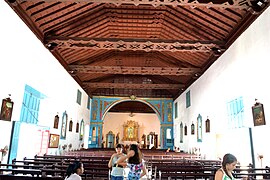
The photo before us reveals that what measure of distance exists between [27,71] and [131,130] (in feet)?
58.0

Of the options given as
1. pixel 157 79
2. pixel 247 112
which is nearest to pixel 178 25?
pixel 247 112

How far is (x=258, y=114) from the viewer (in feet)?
20.8

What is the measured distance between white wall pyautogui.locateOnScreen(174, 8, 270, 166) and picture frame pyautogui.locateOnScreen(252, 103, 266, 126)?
0.14 metres

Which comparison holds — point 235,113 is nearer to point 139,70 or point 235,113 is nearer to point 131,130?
point 139,70

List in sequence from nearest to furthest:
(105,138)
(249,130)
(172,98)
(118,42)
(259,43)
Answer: (259,43)
(249,130)
(118,42)
(172,98)
(105,138)

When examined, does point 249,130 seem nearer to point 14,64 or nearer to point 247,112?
point 247,112

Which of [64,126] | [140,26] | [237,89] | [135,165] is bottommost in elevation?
[135,165]

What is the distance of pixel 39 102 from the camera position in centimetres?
908

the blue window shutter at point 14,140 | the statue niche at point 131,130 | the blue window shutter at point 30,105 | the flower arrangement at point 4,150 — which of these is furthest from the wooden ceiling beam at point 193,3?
the statue niche at point 131,130

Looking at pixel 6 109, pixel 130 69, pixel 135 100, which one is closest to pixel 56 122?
pixel 6 109

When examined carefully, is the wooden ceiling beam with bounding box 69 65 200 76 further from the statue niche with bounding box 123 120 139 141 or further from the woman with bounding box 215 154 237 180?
the statue niche with bounding box 123 120 139 141

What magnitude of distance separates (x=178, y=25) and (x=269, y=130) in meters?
5.40

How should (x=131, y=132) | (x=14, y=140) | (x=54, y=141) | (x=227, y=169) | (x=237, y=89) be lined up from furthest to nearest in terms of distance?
1. (x=131, y=132)
2. (x=54, y=141)
3. (x=237, y=89)
4. (x=14, y=140)
5. (x=227, y=169)

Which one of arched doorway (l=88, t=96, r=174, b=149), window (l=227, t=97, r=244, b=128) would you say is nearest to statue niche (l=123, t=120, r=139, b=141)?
arched doorway (l=88, t=96, r=174, b=149)
